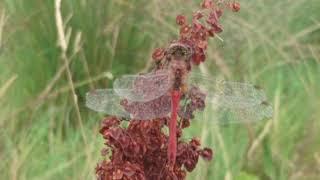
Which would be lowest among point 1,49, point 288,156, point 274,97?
point 288,156

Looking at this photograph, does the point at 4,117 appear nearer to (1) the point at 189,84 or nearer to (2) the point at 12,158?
(2) the point at 12,158

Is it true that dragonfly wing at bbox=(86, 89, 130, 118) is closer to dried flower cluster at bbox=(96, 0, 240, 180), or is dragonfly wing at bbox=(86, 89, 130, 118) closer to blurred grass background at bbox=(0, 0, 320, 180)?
dried flower cluster at bbox=(96, 0, 240, 180)

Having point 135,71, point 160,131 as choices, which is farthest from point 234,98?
point 135,71

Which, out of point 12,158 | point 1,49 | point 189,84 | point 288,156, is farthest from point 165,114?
point 1,49

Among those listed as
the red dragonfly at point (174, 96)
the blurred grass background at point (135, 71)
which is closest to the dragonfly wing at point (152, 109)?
the red dragonfly at point (174, 96)

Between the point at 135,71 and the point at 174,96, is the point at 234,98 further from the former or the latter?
the point at 135,71

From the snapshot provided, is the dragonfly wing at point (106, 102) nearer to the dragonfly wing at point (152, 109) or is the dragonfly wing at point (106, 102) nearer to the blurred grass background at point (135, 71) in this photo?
the dragonfly wing at point (152, 109)

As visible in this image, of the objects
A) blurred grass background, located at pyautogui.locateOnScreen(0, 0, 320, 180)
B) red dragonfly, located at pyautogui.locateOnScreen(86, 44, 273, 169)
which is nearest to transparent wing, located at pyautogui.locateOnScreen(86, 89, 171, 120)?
red dragonfly, located at pyautogui.locateOnScreen(86, 44, 273, 169)
